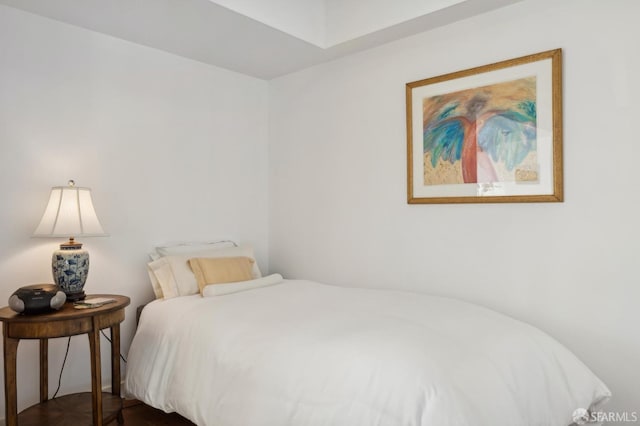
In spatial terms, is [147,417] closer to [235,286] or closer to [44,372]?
[44,372]

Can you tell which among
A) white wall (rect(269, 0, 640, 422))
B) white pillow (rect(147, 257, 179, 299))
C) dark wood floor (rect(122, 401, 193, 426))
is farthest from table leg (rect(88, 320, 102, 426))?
white wall (rect(269, 0, 640, 422))

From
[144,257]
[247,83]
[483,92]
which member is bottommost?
[144,257]

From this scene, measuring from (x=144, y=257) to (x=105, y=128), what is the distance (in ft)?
2.97

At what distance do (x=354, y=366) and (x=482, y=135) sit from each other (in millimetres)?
1651

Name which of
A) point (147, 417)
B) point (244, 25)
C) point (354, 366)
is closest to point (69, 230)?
point (147, 417)

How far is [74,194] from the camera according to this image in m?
2.54

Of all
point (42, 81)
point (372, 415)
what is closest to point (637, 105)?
point (372, 415)

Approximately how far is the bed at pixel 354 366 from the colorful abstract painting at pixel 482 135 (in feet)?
Answer: 2.64

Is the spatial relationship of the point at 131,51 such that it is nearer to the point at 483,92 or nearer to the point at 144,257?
the point at 144,257

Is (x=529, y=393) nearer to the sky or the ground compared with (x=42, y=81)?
nearer to the ground

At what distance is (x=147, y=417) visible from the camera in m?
2.73

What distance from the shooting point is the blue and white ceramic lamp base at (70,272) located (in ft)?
8.01

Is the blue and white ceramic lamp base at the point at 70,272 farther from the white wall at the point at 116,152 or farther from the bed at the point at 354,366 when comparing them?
the bed at the point at 354,366

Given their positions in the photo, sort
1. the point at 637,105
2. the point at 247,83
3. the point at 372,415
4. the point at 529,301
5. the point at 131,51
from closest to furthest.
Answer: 1. the point at 372,415
2. the point at 637,105
3. the point at 529,301
4. the point at 131,51
5. the point at 247,83
